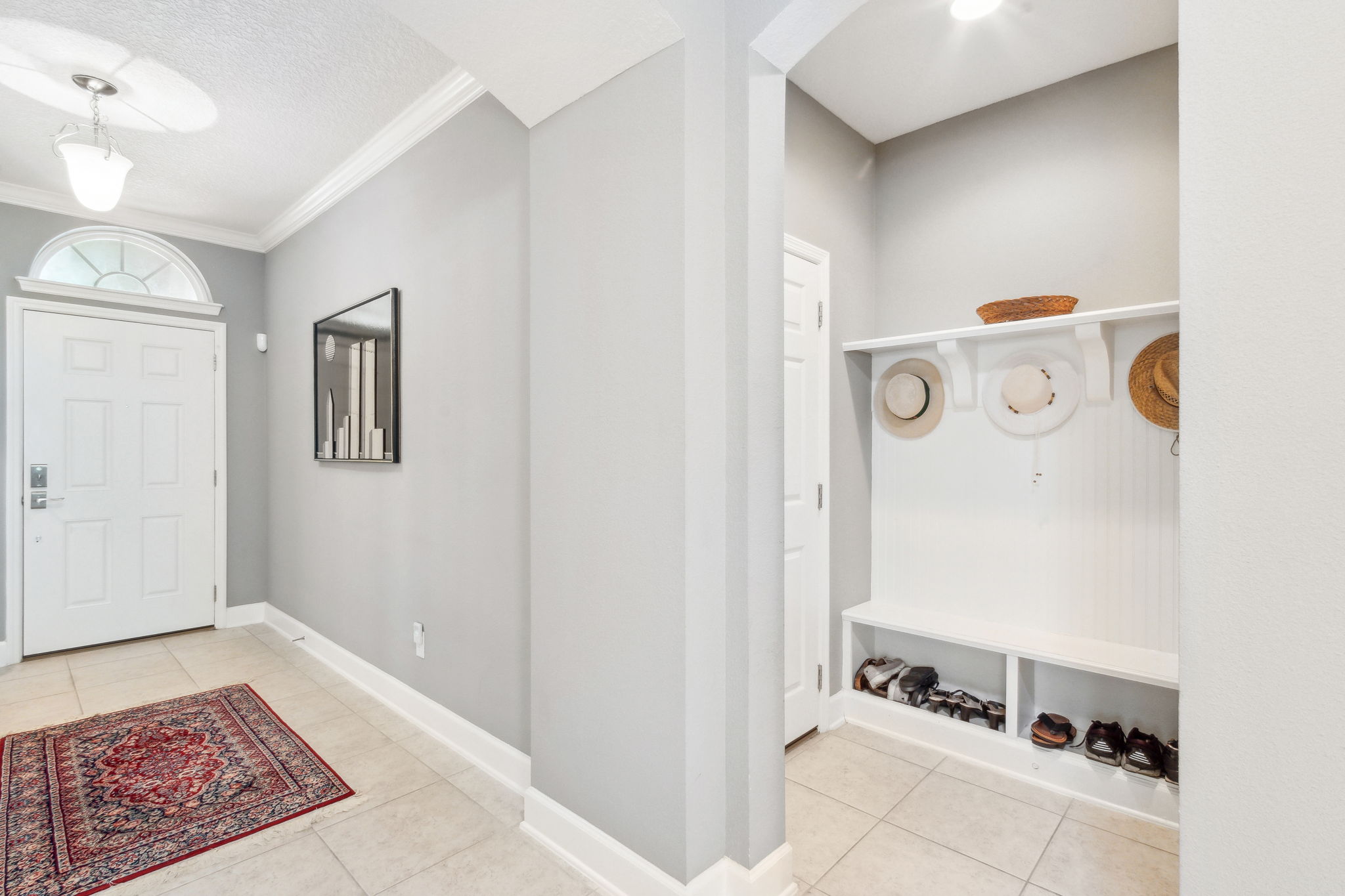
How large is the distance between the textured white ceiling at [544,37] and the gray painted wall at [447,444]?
0.48 metres

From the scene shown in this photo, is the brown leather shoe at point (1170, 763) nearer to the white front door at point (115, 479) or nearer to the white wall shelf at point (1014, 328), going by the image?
the white wall shelf at point (1014, 328)

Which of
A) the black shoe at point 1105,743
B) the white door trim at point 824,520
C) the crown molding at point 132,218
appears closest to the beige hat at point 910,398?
the white door trim at point 824,520

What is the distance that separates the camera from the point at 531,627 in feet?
6.49

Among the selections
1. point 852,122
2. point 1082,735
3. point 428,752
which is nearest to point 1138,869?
point 1082,735

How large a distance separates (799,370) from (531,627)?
1431 millimetres

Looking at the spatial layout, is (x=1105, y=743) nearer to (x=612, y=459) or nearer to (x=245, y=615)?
(x=612, y=459)

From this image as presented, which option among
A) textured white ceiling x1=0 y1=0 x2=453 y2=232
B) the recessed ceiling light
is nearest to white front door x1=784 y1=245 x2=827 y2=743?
the recessed ceiling light

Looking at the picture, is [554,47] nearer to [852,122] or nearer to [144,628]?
[852,122]

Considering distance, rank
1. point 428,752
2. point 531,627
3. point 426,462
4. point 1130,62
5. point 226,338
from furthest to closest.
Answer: point 226,338 → point 426,462 → point 428,752 → point 1130,62 → point 531,627

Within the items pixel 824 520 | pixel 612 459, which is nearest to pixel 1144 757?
pixel 824 520

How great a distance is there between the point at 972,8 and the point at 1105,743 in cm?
A: 244

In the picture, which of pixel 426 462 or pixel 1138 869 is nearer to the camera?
pixel 1138 869

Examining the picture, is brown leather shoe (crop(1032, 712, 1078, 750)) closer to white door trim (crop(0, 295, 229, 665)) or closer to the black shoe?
the black shoe

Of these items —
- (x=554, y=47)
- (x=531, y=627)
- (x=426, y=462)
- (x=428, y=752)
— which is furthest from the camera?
(x=426, y=462)
